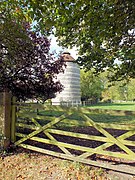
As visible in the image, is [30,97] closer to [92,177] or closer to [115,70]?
[115,70]

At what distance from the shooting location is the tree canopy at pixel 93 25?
371 cm

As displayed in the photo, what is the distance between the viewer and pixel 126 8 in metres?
4.97

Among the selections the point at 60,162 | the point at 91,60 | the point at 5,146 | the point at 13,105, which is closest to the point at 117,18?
the point at 91,60

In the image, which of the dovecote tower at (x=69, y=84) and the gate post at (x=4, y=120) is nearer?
the gate post at (x=4, y=120)

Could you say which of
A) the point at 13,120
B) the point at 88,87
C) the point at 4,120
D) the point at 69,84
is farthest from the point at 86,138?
the point at 88,87

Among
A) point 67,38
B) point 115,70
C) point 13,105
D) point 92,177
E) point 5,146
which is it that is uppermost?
point 67,38

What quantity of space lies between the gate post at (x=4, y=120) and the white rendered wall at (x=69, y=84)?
90.8ft

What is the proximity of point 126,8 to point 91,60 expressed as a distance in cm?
233

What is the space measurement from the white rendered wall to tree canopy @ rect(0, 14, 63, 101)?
82.4 ft

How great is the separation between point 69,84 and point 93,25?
28.2 metres

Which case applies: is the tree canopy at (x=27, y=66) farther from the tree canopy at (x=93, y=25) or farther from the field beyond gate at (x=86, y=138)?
the field beyond gate at (x=86, y=138)

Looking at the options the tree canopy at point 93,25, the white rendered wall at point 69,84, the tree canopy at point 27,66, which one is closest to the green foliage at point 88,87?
the white rendered wall at point 69,84

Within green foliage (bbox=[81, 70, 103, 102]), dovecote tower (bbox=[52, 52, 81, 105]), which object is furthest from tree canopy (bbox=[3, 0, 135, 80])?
green foliage (bbox=[81, 70, 103, 102])

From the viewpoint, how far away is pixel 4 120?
4.54 m
